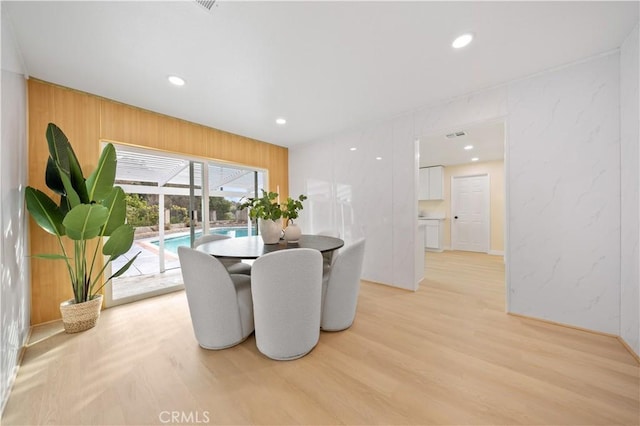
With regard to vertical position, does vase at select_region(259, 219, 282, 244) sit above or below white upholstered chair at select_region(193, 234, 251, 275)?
above

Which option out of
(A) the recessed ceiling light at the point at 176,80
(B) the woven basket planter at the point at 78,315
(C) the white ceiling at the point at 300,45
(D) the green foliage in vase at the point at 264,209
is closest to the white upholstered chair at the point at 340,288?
(D) the green foliage in vase at the point at 264,209

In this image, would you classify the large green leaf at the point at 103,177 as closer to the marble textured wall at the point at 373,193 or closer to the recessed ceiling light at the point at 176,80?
the recessed ceiling light at the point at 176,80

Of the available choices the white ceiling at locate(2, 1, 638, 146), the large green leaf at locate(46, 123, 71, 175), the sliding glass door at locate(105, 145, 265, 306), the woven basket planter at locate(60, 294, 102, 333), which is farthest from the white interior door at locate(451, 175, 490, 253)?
the large green leaf at locate(46, 123, 71, 175)

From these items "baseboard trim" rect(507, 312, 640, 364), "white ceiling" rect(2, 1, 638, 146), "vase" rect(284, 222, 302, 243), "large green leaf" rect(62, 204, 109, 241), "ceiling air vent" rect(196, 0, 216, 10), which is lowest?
"baseboard trim" rect(507, 312, 640, 364)

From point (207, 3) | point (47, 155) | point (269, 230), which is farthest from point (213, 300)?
point (47, 155)

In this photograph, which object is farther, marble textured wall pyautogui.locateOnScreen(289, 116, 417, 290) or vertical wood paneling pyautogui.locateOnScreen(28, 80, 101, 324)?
marble textured wall pyautogui.locateOnScreen(289, 116, 417, 290)

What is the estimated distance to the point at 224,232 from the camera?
412 cm

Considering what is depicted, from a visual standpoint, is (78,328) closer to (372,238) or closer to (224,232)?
(224,232)

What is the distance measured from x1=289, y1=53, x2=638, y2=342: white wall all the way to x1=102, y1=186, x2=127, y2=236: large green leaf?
383 cm

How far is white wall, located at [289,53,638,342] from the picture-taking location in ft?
6.46

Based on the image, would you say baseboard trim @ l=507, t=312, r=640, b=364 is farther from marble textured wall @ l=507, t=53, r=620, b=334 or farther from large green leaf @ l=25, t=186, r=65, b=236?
large green leaf @ l=25, t=186, r=65, b=236

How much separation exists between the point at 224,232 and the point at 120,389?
284cm

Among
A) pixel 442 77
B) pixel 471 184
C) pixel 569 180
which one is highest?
pixel 442 77

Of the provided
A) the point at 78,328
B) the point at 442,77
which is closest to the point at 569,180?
the point at 442,77
